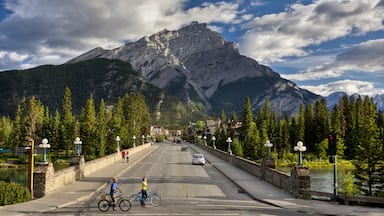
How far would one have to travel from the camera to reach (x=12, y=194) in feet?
81.2

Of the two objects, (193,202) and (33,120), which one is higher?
(33,120)

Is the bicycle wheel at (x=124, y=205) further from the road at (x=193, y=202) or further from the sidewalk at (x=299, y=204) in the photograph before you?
the sidewalk at (x=299, y=204)

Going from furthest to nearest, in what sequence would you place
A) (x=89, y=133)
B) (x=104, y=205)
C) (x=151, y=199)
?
(x=89, y=133) → (x=151, y=199) → (x=104, y=205)

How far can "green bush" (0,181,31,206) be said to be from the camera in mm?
24203

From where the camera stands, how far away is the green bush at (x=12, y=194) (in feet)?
79.4

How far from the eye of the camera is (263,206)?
24.4 meters

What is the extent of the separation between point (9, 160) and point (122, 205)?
3914 inches

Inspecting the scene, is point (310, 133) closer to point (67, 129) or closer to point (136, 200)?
point (67, 129)

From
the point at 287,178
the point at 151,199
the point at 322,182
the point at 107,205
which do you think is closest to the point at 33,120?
the point at 322,182

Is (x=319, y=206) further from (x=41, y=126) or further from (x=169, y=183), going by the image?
(x=41, y=126)

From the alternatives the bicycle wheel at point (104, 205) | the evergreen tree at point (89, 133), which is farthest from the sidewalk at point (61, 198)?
the evergreen tree at point (89, 133)

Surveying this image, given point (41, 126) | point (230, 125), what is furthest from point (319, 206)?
point (230, 125)

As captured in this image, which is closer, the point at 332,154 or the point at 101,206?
the point at 101,206

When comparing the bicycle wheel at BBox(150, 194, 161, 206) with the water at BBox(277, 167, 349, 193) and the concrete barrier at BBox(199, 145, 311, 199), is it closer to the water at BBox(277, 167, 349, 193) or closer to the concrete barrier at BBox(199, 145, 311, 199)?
the concrete barrier at BBox(199, 145, 311, 199)
